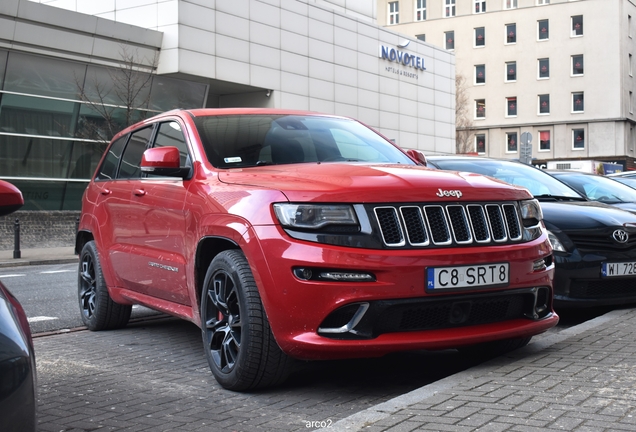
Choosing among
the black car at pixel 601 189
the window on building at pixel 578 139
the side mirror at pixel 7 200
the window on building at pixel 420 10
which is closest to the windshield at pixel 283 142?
the side mirror at pixel 7 200

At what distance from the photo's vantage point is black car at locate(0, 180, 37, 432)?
84.0 inches

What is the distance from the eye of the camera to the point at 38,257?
2078cm

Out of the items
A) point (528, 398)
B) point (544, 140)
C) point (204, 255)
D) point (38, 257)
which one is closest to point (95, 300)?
point (204, 255)

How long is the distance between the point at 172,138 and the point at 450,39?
7160 cm

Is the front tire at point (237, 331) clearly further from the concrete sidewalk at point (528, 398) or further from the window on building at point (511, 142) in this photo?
the window on building at point (511, 142)

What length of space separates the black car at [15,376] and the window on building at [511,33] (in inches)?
2882

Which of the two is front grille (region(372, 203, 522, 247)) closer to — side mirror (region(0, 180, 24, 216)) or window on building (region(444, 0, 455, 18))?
side mirror (region(0, 180, 24, 216))

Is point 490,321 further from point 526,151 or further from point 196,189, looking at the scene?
point 526,151

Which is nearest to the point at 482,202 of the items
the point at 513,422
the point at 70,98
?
the point at 513,422

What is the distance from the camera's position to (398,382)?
4980mm

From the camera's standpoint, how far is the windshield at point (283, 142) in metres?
5.52

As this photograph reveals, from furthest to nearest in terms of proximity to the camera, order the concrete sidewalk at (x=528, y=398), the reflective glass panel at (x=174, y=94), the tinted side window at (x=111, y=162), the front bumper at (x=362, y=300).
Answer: the reflective glass panel at (x=174, y=94) → the tinted side window at (x=111, y=162) → the front bumper at (x=362, y=300) → the concrete sidewalk at (x=528, y=398)

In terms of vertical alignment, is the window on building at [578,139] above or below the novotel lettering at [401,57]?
below

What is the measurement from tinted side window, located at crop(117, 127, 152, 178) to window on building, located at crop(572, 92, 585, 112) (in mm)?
66506
